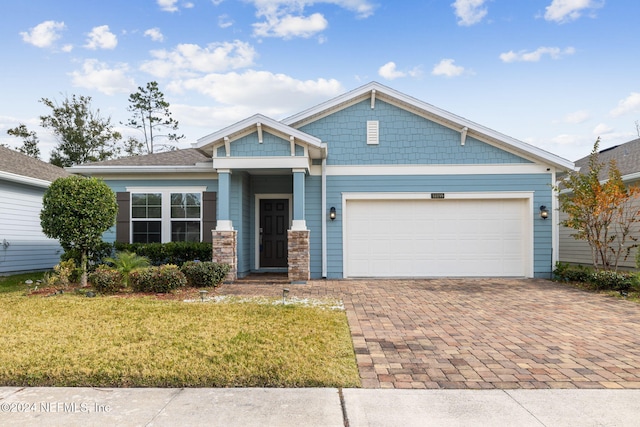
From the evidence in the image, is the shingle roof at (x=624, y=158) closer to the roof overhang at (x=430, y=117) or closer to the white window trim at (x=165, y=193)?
the roof overhang at (x=430, y=117)

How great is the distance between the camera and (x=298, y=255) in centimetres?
996

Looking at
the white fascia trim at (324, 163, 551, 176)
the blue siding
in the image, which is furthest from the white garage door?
the blue siding

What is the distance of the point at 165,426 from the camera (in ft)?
9.43

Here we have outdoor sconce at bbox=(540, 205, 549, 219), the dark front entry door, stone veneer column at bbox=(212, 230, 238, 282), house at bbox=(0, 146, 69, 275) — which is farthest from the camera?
the dark front entry door

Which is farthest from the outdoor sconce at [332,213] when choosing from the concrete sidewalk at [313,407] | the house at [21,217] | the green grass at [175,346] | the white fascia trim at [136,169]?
the house at [21,217]

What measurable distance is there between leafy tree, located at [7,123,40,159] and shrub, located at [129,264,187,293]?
25.5 metres

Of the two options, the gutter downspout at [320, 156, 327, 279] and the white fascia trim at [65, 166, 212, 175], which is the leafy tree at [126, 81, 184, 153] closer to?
the white fascia trim at [65, 166, 212, 175]

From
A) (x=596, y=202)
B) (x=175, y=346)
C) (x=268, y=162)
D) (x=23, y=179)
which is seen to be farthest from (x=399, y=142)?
(x=23, y=179)

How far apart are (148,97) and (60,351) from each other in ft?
93.1

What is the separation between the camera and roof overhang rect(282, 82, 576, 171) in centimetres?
1058

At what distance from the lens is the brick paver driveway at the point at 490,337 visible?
150 inches

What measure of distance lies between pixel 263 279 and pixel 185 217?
2.93 m

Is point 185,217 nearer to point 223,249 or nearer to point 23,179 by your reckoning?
point 223,249

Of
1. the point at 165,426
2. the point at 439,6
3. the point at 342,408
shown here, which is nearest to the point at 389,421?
the point at 342,408
